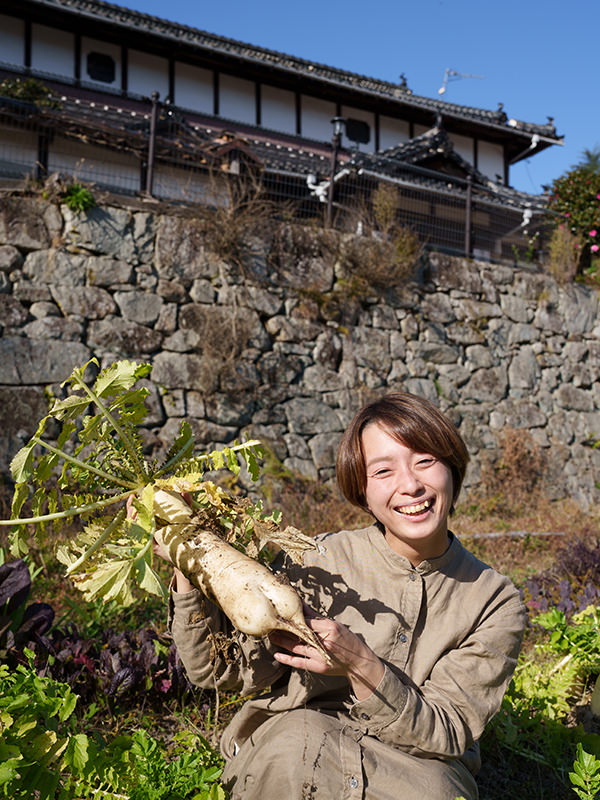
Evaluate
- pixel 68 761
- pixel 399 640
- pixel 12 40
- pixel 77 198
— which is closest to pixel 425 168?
pixel 77 198

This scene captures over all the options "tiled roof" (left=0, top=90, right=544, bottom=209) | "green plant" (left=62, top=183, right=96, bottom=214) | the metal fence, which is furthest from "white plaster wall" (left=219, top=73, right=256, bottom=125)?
"green plant" (left=62, top=183, right=96, bottom=214)

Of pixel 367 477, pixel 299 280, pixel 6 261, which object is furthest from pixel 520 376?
pixel 367 477

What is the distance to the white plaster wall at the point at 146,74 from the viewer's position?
1070cm

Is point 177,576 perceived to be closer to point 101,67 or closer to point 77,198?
point 77,198

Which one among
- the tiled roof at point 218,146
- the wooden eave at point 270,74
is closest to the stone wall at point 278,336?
the tiled roof at point 218,146

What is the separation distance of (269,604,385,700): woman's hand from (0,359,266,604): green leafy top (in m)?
0.30

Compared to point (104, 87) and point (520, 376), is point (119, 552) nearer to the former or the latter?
point (520, 376)

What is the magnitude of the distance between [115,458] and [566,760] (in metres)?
1.97

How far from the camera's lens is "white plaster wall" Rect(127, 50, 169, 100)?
10695 mm

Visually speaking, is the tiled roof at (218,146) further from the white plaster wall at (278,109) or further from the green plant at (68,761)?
the green plant at (68,761)

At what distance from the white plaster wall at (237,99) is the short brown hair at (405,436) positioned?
35.0 ft

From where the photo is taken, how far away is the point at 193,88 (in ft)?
36.3

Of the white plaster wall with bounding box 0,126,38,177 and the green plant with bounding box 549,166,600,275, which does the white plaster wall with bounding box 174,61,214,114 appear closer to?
the white plaster wall with bounding box 0,126,38,177

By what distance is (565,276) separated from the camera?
9.52 metres
